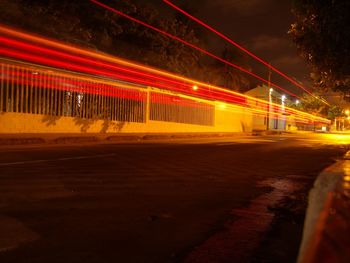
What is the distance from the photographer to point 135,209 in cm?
666

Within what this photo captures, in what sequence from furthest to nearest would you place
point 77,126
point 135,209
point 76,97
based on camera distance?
point 76,97
point 77,126
point 135,209

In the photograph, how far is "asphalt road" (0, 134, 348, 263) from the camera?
4723mm

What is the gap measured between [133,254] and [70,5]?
22831mm

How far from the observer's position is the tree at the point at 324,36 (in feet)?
30.1

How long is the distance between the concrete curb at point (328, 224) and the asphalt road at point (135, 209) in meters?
2.01

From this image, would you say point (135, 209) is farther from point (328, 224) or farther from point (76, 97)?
point (76, 97)

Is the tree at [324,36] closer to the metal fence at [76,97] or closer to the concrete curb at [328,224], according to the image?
the concrete curb at [328,224]

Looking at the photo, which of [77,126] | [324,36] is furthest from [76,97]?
[324,36]

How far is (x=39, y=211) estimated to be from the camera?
6188mm

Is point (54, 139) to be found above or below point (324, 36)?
below

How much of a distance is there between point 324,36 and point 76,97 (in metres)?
15.9

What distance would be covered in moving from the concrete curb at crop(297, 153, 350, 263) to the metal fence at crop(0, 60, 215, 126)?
1841cm

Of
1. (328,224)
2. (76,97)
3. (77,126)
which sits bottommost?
(328,224)

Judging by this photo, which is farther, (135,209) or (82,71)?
(82,71)
